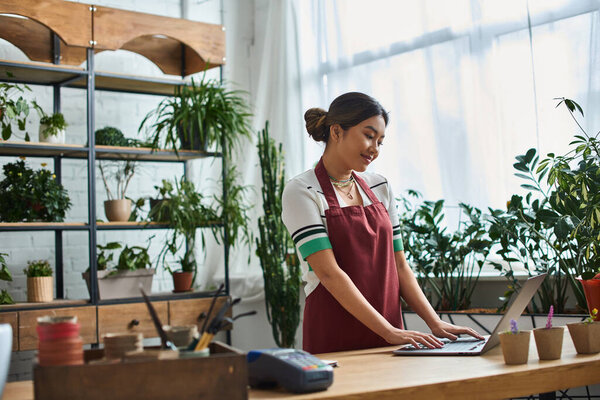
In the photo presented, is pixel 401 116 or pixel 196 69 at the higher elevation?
pixel 196 69

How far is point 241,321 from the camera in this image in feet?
17.5

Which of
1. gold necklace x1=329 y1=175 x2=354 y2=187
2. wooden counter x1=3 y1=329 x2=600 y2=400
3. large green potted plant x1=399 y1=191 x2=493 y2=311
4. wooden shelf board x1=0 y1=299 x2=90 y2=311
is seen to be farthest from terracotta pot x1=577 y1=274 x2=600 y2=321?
wooden shelf board x1=0 y1=299 x2=90 y2=311

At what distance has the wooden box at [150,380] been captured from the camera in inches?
44.9

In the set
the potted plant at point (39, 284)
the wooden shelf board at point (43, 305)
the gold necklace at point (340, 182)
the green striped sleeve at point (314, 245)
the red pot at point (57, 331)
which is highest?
the gold necklace at point (340, 182)

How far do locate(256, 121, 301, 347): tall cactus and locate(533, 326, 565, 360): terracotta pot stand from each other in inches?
117

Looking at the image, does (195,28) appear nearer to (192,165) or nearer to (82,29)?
(82,29)

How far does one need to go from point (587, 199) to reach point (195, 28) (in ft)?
9.26

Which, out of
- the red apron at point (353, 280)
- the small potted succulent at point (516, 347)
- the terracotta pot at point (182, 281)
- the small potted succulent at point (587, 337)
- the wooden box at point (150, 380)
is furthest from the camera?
the terracotta pot at point (182, 281)

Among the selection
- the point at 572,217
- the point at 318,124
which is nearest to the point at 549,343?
the point at 318,124

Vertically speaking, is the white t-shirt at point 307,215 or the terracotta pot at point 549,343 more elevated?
the white t-shirt at point 307,215

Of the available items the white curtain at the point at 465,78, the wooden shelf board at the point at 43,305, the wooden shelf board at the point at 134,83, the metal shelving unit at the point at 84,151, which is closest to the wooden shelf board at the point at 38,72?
the metal shelving unit at the point at 84,151

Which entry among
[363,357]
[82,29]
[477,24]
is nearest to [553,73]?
[477,24]

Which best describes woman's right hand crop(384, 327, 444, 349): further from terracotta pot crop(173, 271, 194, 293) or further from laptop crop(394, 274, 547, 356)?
terracotta pot crop(173, 271, 194, 293)

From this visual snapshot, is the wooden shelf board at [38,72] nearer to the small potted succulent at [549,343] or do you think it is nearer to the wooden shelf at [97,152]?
the wooden shelf at [97,152]
